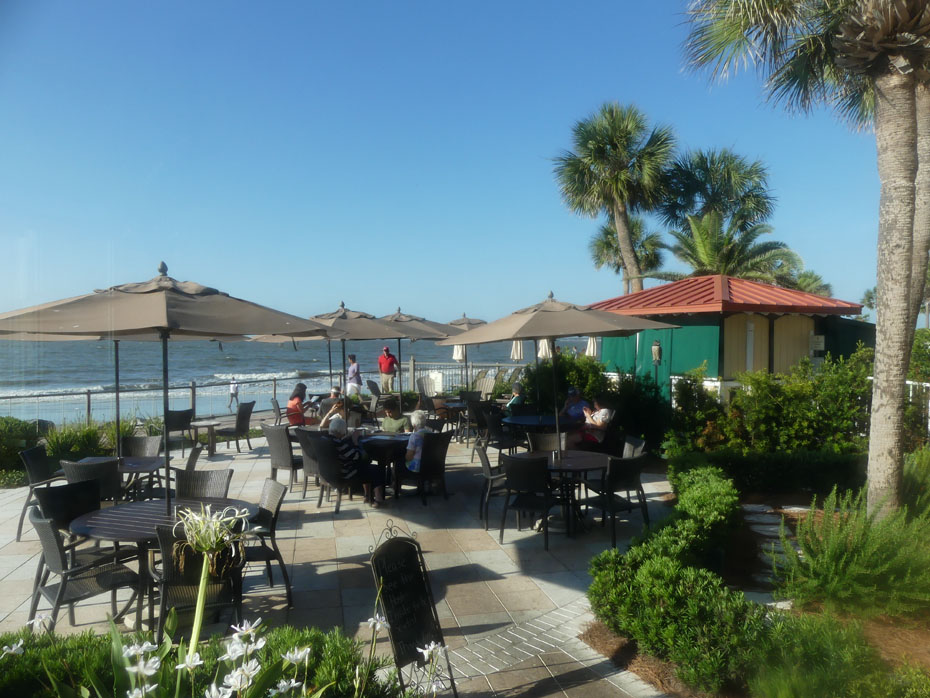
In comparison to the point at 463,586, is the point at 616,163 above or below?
above

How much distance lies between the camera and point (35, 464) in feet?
21.0

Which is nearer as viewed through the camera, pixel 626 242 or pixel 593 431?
pixel 593 431

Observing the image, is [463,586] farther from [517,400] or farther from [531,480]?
[517,400]

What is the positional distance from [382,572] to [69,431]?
29.4 ft

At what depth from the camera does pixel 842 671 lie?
2947 mm

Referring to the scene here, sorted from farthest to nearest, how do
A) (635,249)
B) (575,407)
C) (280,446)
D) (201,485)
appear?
(635,249), (575,407), (280,446), (201,485)

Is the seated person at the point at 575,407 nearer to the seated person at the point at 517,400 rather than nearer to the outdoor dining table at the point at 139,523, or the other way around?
the seated person at the point at 517,400

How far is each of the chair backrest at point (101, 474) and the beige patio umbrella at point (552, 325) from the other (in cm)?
366

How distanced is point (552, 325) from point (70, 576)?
14.6ft

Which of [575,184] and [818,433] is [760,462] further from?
[575,184]

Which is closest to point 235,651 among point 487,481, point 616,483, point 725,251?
point 616,483

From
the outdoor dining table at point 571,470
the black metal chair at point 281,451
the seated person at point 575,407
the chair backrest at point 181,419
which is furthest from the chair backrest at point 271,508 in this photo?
the chair backrest at point 181,419

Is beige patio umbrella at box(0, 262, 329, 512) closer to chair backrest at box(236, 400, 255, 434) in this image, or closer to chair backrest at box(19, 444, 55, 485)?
chair backrest at box(19, 444, 55, 485)

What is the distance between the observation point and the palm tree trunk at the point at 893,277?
5.16m
